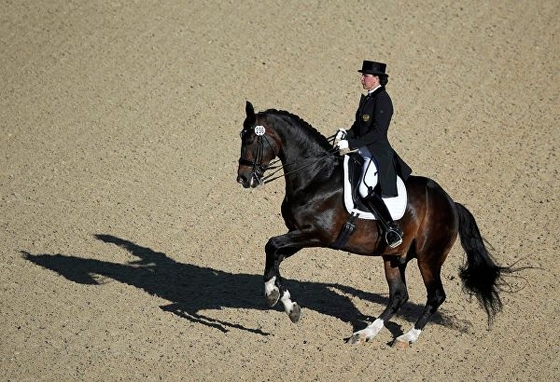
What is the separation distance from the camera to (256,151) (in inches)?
413

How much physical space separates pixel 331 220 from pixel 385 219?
0.67m

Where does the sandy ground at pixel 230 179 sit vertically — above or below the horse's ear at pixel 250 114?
below

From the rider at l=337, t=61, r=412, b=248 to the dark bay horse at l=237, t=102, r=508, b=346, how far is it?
0.23m

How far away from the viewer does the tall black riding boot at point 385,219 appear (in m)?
10.6

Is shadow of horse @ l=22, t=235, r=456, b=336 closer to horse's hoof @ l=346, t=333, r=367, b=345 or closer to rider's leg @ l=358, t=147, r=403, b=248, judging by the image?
horse's hoof @ l=346, t=333, r=367, b=345

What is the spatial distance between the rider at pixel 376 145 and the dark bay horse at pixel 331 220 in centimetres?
23

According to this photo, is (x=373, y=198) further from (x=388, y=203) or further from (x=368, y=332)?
(x=368, y=332)

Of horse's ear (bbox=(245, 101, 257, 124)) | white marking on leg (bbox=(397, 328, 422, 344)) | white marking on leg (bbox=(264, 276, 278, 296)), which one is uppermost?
horse's ear (bbox=(245, 101, 257, 124))

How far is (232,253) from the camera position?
13.6 meters

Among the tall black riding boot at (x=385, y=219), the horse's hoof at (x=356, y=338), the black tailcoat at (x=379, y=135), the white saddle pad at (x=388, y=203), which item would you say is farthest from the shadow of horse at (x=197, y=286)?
the black tailcoat at (x=379, y=135)

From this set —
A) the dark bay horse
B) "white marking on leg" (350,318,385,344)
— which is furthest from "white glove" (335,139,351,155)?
"white marking on leg" (350,318,385,344)

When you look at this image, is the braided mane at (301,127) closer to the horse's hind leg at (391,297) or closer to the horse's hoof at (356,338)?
the horse's hind leg at (391,297)

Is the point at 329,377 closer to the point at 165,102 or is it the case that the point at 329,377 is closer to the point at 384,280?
the point at 384,280

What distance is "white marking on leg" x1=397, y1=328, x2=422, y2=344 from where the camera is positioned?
440 inches
